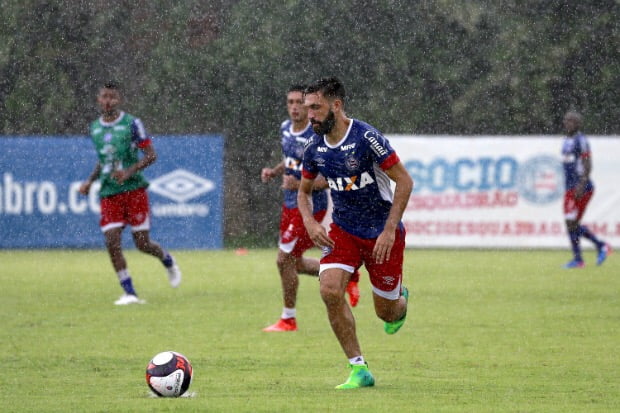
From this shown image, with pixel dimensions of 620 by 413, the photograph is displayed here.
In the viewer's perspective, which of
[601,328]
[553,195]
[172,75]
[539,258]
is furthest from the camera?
[172,75]

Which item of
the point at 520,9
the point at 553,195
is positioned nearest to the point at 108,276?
the point at 553,195

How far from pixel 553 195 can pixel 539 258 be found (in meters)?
2.24

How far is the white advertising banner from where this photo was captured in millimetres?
23844

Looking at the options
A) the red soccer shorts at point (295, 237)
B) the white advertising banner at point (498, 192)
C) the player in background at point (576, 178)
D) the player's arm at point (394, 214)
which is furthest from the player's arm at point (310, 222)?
the white advertising banner at point (498, 192)

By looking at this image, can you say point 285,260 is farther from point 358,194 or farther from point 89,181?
point 358,194

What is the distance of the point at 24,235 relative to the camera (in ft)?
78.9

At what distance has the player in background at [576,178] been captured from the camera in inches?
752

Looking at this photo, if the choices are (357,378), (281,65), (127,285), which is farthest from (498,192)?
(357,378)

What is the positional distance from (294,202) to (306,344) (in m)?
1.80

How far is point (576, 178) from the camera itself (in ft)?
63.8

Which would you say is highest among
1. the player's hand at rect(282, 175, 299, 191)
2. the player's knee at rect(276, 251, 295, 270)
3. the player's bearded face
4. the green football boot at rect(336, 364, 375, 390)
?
the player's bearded face

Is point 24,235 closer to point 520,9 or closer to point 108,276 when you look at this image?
point 108,276

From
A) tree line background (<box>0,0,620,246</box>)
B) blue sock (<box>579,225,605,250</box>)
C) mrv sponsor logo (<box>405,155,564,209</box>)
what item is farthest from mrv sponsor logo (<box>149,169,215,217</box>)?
blue sock (<box>579,225,605,250</box>)

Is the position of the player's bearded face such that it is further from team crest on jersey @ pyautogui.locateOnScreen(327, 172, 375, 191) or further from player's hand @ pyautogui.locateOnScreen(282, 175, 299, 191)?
player's hand @ pyautogui.locateOnScreen(282, 175, 299, 191)
